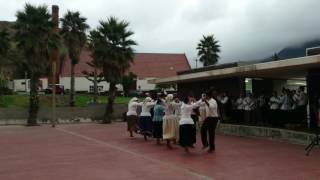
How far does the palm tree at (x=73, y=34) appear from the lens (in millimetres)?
51844

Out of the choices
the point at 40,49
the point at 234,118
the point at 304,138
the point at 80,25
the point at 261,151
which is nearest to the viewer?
the point at 261,151

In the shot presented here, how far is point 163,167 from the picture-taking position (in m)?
13.3

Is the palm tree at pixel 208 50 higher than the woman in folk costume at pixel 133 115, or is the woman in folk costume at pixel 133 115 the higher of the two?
the palm tree at pixel 208 50

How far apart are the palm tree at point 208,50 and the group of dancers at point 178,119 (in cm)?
5212

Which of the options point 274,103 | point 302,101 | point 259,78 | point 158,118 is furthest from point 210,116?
point 259,78

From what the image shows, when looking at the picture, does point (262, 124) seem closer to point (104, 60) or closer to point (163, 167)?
point (163, 167)

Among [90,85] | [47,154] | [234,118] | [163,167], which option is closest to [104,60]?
[234,118]

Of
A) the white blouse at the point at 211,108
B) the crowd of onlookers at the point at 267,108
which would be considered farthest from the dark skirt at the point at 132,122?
the white blouse at the point at 211,108

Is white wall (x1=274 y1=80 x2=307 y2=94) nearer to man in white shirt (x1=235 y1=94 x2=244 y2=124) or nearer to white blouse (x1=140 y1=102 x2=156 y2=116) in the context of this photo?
man in white shirt (x1=235 y1=94 x2=244 y2=124)

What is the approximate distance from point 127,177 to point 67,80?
65.6m

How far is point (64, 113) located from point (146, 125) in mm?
22651

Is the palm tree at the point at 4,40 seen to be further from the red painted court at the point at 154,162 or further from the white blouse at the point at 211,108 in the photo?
the white blouse at the point at 211,108

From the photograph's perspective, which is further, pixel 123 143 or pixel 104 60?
pixel 104 60

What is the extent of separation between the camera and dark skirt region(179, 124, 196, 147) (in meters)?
16.0
